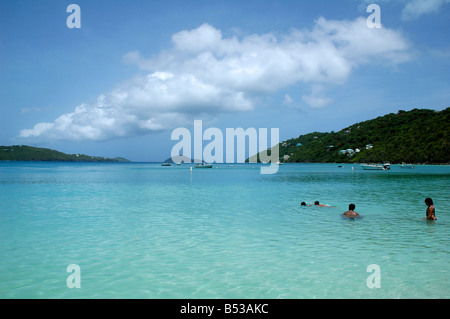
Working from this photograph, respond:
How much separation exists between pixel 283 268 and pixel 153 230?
338 inches

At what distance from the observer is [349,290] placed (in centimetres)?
890

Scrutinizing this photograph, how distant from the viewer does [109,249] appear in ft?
43.4

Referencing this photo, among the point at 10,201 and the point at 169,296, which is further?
the point at 10,201

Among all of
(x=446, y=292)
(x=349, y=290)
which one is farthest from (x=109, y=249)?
(x=446, y=292)

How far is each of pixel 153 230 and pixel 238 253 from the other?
20.4 feet

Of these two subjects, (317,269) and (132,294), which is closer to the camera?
(132,294)

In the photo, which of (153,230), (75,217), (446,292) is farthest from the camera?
(75,217)

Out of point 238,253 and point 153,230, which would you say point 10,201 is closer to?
point 153,230

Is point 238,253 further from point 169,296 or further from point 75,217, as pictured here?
point 75,217
